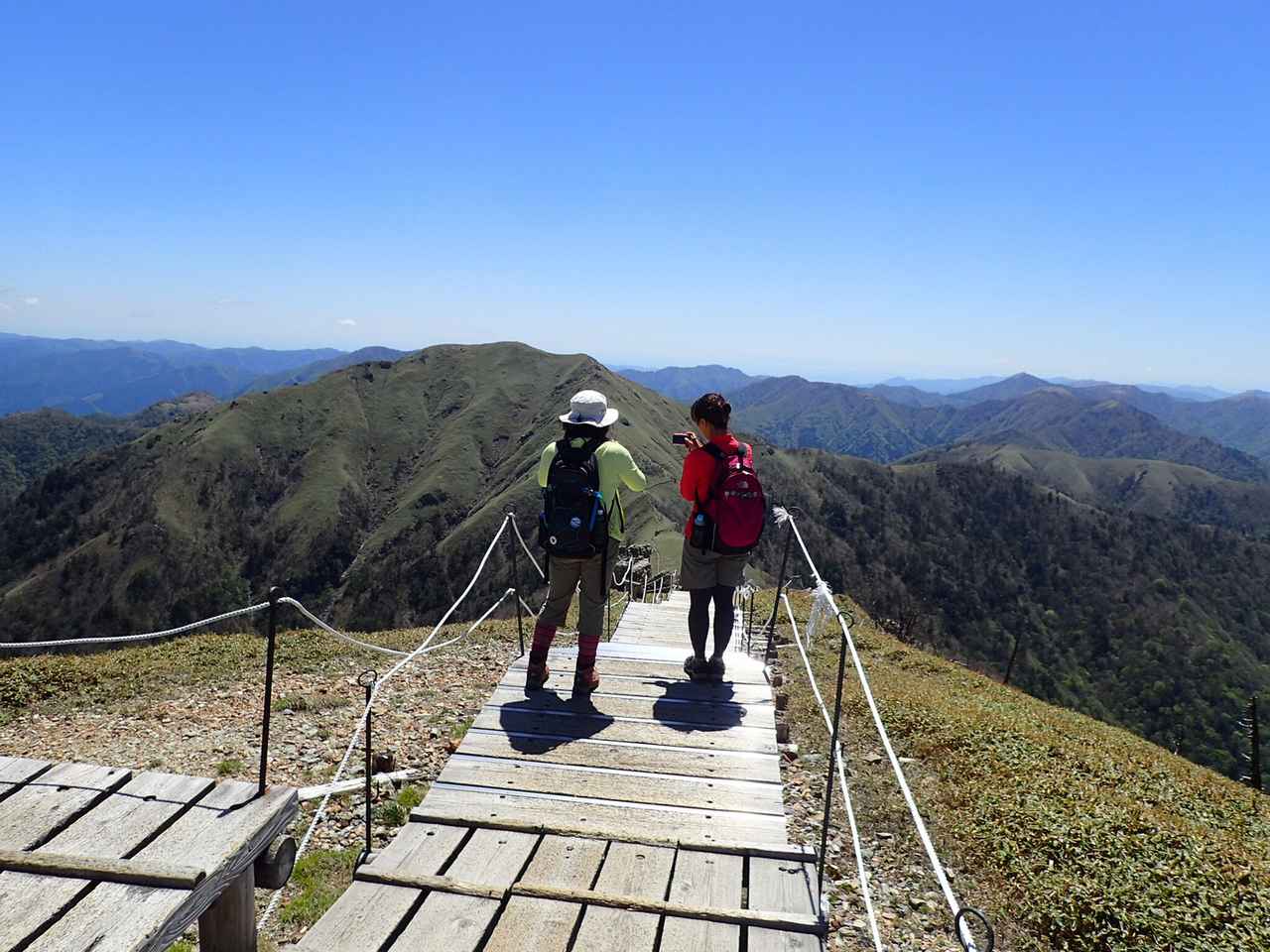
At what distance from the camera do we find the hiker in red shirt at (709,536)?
24.2ft

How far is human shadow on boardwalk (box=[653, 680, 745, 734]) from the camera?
270 inches

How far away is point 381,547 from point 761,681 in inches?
5414

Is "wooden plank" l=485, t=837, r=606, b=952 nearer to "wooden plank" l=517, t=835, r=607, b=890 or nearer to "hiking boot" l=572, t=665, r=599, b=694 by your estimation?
"wooden plank" l=517, t=835, r=607, b=890

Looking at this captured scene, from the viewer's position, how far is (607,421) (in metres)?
7.13

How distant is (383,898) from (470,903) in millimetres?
499

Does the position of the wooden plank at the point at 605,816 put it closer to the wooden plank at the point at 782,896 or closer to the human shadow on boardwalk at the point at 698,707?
the wooden plank at the point at 782,896

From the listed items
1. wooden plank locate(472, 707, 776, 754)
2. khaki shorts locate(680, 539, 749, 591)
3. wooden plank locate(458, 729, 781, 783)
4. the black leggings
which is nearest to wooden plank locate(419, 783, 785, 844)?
wooden plank locate(458, 729, 781, 783)

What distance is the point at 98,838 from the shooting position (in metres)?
3.88

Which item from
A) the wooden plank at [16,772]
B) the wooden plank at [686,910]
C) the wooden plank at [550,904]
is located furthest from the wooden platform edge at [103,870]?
the wooden plank at [686,910]

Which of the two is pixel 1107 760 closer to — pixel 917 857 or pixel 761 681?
pixel 917 857

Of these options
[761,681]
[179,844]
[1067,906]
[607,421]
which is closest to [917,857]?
[1067,906]

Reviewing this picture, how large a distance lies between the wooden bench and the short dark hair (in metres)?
4.77

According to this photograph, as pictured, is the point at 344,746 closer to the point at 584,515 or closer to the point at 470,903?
the point at 584,515

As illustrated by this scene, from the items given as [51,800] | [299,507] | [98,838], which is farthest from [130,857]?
[299,507]
